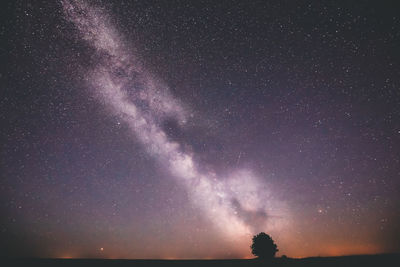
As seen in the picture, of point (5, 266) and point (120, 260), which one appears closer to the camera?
point (5, 266)

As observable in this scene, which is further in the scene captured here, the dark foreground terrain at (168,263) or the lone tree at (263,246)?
the lone tree at (263,246)

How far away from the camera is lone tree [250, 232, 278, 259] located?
1401 inches

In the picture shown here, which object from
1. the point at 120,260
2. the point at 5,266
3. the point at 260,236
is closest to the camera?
the point at 5,266

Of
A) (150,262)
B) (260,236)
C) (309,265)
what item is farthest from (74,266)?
(260,236)

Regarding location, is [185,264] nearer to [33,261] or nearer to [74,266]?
[74,266]

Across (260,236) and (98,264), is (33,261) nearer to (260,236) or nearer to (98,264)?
(98,264)

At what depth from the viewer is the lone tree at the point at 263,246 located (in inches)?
1401

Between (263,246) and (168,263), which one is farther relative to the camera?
(263,246)

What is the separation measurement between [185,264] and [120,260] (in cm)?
328

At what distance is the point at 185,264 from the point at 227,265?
2.31 meters

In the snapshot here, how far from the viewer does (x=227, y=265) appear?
11.2 metres

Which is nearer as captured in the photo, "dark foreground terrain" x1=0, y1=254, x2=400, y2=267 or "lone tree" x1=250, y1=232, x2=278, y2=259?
"dark foreground terrain" x1=0, y1=254, x2=400, y2=267

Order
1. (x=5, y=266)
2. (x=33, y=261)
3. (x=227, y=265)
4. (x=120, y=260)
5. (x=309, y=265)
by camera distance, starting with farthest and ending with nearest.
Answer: (x=227, y=265) → (x=120, y=260) → (x=309, y=265) → (x=33, y=261) → (x=5, y=266)

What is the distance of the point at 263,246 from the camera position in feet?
119
